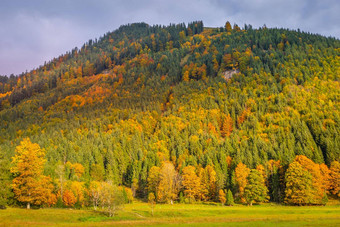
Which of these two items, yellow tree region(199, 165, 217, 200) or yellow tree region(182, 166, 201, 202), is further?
yellow tree region(199, 165, 217, 200)

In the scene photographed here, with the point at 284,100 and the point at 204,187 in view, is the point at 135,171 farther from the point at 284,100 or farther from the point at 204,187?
the point at 284,100

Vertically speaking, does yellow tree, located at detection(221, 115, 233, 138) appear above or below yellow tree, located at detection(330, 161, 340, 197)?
above

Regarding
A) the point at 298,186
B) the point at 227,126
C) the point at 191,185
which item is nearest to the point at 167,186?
the point at 191,185

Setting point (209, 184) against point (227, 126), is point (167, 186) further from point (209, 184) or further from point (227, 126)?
point (227, 126)

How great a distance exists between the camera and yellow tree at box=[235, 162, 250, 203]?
98.3m

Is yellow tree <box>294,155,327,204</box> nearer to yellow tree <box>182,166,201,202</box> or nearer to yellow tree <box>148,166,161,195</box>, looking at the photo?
yellow tree <box>182,166,201,202</box>

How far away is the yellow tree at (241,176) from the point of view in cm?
9831

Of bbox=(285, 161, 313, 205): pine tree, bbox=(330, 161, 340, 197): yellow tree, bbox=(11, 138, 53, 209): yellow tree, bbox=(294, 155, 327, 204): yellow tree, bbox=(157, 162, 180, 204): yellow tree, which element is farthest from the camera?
bbox=(157, 162, 180, 204): yellow tree

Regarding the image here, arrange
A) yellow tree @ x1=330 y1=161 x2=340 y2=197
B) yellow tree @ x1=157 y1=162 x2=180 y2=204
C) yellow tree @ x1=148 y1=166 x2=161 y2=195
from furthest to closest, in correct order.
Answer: yellow tree @ x1=148 y1=166 x2=161 y2=195, yellow tree @ x1=157 y1=162 x2=180 y2=204, yellow tree @ x1=330 y1=161 x2=340 y2=197

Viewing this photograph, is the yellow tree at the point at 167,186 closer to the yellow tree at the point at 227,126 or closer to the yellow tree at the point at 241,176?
the yellow tree at the point at 241,176

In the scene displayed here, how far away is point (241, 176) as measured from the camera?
339 feet

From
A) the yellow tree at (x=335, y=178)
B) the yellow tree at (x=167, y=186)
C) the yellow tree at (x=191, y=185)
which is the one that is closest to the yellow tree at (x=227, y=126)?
the yellow tree at (x=191, y=185)

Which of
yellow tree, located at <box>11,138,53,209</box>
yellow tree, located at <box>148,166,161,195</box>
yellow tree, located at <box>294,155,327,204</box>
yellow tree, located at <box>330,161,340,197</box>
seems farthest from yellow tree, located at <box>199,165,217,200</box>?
yellow tree, located at <box>11,138,53,209</box>

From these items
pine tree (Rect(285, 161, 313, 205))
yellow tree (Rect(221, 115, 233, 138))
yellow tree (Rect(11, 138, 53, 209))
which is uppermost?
yellow tree (Rect(221, 115, 233, 138))
